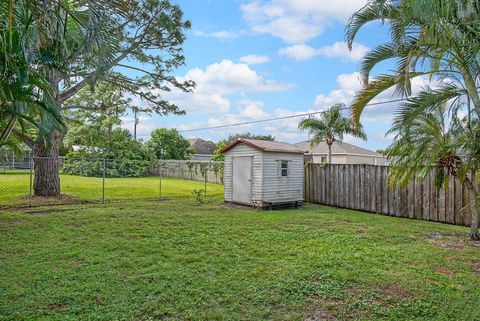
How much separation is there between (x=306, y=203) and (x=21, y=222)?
8.98 metres

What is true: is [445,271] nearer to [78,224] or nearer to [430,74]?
[430,74]

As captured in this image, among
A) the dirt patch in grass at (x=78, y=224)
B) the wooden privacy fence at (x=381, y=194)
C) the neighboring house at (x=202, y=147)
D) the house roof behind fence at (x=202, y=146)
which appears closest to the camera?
the dirt patch in grass at (x=78, y=224)

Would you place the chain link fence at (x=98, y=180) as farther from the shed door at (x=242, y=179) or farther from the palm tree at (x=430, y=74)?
the palm tree at (x=430, y=74)

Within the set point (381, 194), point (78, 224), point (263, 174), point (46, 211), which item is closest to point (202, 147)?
point (263, 174)

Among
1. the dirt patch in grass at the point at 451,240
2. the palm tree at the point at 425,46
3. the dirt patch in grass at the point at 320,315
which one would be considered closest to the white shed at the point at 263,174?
the dirt patch in grass at the point at 451,240

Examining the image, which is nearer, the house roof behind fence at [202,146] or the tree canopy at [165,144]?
the tree canopy at [165,144]

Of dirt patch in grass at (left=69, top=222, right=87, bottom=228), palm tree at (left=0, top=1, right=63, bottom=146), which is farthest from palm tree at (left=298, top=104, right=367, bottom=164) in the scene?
palm tree at (left=0, top=1, right=63, bottom=146)

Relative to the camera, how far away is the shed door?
1141 cm

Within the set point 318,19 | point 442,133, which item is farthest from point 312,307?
point 318,19

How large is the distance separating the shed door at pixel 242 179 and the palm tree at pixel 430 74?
4.94 metres

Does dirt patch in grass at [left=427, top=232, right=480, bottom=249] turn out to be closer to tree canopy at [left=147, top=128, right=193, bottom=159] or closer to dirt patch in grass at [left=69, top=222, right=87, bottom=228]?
dirt patch in grass at [left=69, top=222, right=87, bottom=228]

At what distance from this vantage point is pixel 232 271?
455 cm

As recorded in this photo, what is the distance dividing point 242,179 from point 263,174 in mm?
991

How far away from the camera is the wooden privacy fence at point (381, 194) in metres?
8.85
